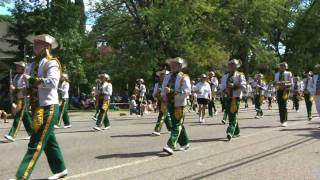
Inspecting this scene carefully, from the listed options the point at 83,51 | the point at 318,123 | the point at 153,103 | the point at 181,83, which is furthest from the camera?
the point at 83,51

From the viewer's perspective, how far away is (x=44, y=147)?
26.6 feet

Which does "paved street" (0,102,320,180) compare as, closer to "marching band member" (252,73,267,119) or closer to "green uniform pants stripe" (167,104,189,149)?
"green uniform pants stripe" (167,104,189,149)

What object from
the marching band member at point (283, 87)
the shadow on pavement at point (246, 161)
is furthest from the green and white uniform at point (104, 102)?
the shadow on pavement at point (246, 161)

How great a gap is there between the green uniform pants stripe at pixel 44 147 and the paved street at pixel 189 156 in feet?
1.71

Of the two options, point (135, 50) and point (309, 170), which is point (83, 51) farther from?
point (309, 170)

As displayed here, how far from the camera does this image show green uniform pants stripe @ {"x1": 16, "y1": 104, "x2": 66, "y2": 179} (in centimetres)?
779

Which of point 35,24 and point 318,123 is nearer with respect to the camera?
point 318,123

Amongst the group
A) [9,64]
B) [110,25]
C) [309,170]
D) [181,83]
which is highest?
[110,25]

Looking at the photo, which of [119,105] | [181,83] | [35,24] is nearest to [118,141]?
[181,83]

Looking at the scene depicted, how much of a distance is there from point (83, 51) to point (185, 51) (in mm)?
6789

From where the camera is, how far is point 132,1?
39.1 meters

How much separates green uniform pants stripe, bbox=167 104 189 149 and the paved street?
266mm

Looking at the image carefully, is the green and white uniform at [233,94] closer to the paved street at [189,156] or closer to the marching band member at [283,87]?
the paved street at [189,156]

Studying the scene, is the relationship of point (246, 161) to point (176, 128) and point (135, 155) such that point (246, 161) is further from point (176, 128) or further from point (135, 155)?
point (135, 155)
